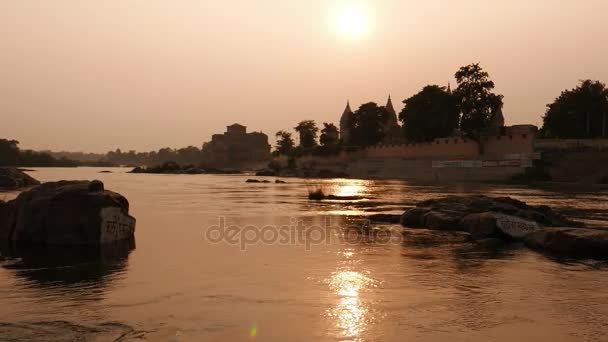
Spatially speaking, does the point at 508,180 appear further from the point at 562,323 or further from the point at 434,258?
the point at 562,323

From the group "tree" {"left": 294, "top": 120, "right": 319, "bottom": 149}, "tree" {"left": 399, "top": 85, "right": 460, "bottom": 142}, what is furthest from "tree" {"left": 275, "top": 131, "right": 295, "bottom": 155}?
"tree" {"left": 399, "top": 85, "right": 460, "bottom": 142}

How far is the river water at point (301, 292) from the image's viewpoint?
7395mm

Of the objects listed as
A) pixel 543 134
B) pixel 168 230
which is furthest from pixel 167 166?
pixel 168 230

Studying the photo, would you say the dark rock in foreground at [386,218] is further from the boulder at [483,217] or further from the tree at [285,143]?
the tree at [285,143]

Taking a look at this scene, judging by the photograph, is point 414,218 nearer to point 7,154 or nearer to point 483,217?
point 483,217

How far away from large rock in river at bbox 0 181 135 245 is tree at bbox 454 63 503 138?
71815 mm

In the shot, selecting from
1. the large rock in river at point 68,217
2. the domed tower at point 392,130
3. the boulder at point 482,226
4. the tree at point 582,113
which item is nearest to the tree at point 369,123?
the domed tower at point 392,130

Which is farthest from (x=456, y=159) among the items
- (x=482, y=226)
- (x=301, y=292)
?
(x=301, y=292)

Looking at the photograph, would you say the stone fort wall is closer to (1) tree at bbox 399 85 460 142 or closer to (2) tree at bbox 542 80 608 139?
(1) tree at bbox 399 85 460 142

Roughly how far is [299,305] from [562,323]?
3.80 metres

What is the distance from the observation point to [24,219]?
48.4 feet

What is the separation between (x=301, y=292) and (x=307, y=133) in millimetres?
146138

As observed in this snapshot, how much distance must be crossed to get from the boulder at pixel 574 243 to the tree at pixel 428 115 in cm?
7441

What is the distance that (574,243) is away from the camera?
13688 millimetres
